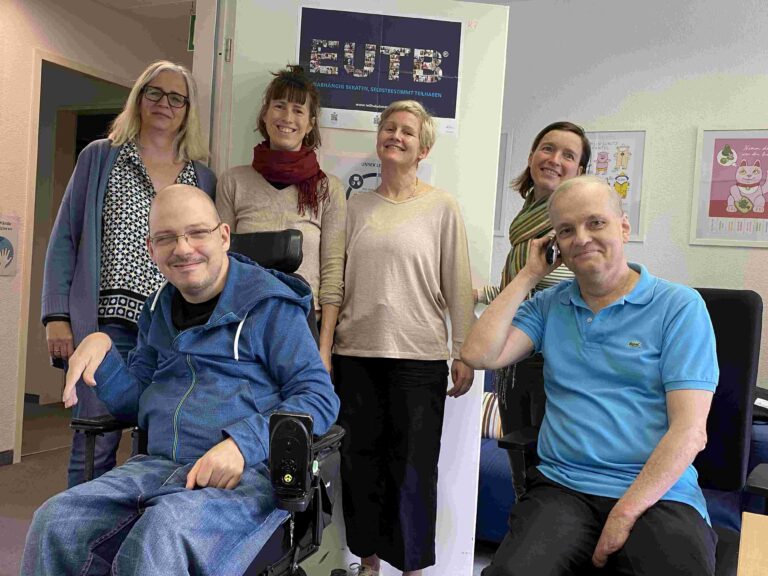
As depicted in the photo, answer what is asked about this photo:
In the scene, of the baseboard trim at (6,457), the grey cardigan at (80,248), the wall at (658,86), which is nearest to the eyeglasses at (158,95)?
the grey cardigan at (80,248)

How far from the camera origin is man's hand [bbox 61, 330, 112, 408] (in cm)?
148

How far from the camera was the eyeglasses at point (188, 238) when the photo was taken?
62.9 inches

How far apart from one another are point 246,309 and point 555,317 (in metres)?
0.77

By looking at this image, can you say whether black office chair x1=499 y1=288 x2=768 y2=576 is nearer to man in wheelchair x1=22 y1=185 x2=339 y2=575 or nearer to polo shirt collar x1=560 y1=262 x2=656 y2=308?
polo shirt collar x1=560 y1=262 x2=656 y2=308

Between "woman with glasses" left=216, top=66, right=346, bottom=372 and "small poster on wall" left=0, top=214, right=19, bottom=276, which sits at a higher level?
"woman with glasses" left=216, top=66, right=346, bottom=372

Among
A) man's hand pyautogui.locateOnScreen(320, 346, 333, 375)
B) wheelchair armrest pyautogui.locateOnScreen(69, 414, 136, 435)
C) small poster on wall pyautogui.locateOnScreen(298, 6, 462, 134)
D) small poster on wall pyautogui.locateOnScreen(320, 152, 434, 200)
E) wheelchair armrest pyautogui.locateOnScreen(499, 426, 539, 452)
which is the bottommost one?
wheelchair armrest pyautogui.locateOnScreen(69, 414, 136, 435)

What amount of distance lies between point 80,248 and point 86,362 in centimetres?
68

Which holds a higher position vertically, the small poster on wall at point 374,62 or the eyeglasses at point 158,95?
the small poster on wall at point 374,62

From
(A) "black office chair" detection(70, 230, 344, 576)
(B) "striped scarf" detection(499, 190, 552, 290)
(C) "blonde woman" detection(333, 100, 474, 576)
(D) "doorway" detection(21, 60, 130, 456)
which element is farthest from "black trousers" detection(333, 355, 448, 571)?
(D) "doorway" detection(21, 60, 130, 456)

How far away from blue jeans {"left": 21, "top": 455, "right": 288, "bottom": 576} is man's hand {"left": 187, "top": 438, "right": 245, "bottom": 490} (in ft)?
0.06

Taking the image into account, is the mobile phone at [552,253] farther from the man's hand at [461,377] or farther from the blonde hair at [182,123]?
the blonde hair at [182,123]

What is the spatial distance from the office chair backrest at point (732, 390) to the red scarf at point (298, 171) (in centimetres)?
128

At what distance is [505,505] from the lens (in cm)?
290

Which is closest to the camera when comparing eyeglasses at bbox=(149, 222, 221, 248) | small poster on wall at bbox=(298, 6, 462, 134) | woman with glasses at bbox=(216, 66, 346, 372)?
eyeglasses at bbox=(149, 222, 221, 248)
